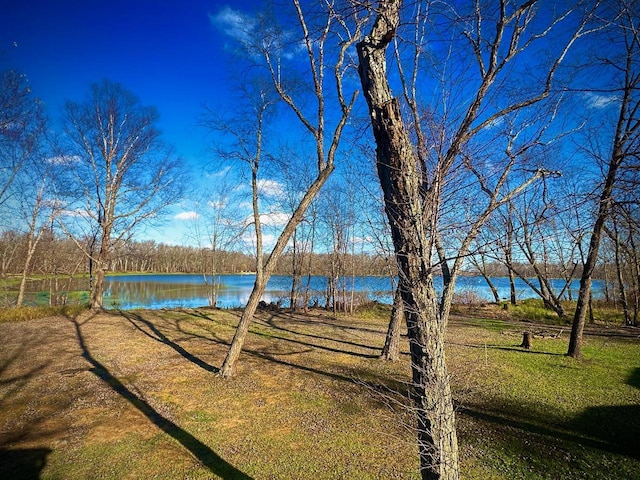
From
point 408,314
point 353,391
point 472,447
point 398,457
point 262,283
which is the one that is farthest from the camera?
point 262,283

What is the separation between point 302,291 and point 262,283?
13322mm

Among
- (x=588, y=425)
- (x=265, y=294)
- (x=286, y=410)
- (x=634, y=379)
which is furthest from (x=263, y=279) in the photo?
(x=265, y=294)

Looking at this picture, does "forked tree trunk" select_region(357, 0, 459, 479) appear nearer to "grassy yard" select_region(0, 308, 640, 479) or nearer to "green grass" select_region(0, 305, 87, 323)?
"grassy yard" select_region(0, 308, 640, 479)

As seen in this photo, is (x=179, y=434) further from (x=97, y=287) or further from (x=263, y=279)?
(x=97, y=287)

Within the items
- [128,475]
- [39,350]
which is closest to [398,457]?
[128,475]

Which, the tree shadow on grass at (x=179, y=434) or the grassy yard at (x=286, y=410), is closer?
the tree shadow on grass at (x=179, y=434)

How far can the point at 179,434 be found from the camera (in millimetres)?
4020

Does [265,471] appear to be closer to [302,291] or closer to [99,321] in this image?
[99,321]

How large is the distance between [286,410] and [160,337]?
633 centimetres

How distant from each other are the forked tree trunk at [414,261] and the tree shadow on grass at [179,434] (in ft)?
7.12

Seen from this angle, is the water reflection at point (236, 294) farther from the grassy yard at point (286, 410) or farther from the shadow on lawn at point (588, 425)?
the shadow on lawn at point (588, 425)

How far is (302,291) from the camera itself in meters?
19.8

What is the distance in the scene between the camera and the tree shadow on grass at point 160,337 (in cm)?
691

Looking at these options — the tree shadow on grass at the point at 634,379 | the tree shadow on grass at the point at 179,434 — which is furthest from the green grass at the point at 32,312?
the tree shadow on grass at the point at 634,379
